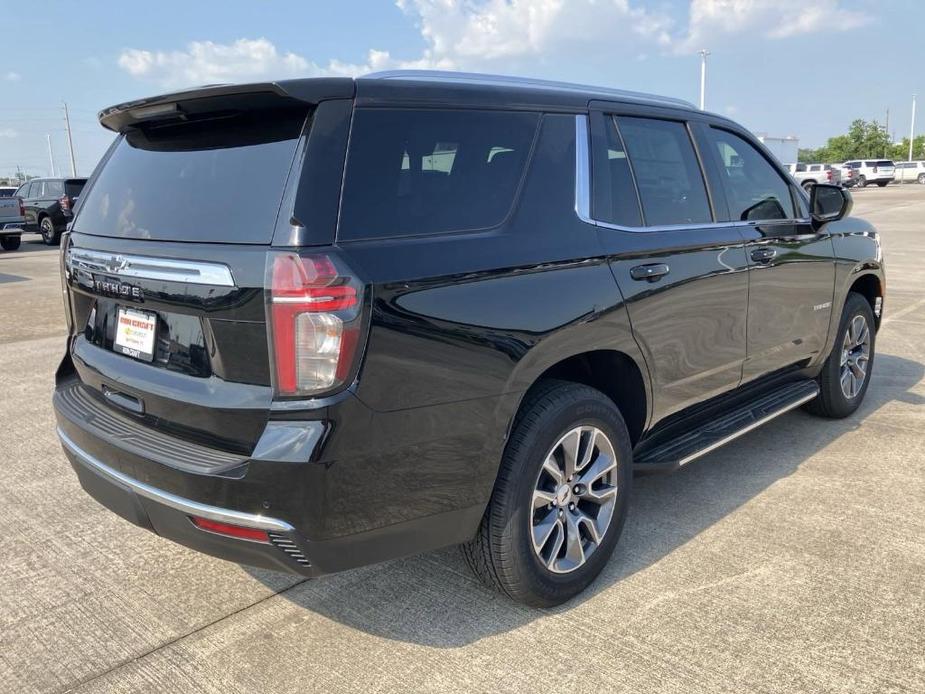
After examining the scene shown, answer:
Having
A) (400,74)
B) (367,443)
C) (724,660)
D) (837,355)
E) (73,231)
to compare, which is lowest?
(724,660)

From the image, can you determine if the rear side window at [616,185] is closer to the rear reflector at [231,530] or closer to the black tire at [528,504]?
the black tire at [528,504]

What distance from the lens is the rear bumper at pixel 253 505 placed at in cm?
217

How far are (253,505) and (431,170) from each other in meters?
1.16

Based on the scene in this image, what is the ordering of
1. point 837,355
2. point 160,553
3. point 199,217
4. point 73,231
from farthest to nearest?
point 837,355 < point 160,553 < point 73,231 < point 199,217

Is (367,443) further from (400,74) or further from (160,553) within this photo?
(160,553)

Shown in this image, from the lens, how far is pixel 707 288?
3.46 metres

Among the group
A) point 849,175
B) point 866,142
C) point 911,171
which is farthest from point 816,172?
point 866,142

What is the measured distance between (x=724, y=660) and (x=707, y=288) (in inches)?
62.4

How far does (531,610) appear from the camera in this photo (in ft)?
9.45

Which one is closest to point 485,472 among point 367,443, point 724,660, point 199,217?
point 367,443

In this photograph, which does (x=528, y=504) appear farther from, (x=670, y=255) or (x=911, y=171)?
(x=911, y=171)

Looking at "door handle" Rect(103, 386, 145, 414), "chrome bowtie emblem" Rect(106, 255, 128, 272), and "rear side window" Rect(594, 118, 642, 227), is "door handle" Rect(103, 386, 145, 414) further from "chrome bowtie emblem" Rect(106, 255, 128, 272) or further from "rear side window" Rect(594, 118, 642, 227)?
"rear side window" Rect(594, 118, 642, 227)

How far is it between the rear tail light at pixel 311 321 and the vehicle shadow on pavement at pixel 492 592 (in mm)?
1106

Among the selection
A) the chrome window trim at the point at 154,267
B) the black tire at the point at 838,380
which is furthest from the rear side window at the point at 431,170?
the black tire at the point at 838,380
